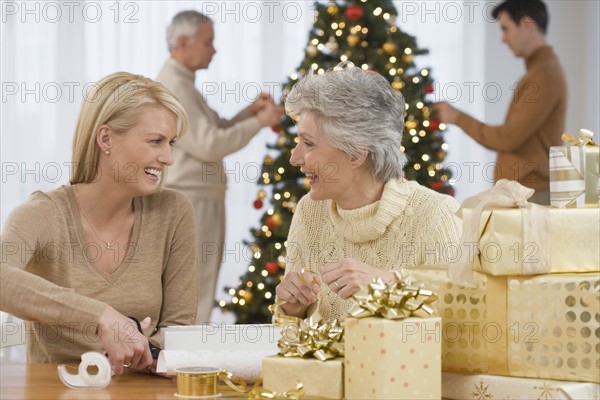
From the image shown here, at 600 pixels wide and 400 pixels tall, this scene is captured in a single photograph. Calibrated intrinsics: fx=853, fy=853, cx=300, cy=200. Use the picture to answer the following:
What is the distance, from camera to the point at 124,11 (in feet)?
18.0

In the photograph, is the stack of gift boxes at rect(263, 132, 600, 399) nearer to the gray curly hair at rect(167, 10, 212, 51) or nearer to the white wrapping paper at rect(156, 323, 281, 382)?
the white wrapping paper at rect(156, 323, 281, 382)

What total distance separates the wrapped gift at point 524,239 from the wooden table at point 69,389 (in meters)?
0.51

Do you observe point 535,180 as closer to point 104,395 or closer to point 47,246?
point 47,246

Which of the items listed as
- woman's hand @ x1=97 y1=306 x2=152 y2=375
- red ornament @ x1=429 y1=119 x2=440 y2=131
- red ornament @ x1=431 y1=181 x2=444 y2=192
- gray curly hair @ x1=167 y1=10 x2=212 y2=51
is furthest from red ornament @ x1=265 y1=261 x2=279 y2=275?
woman's hand @ x1=97 y1=306 x2=152 y2=375

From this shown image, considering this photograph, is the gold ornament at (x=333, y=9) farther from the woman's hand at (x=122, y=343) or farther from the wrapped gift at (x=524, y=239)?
the wrapped gift at (x=524, y=239)

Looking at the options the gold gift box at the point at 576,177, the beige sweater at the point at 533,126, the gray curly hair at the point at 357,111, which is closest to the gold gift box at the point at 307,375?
the gold gift box at the point at 576,177

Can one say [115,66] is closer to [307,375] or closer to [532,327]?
[307,375]

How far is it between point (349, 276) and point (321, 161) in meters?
0.51

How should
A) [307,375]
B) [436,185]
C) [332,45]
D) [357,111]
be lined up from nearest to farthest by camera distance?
[307,375]
[357,111]
[436,185]
[332,45]

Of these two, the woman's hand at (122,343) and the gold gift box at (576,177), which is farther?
the woman's hand at (122,343)

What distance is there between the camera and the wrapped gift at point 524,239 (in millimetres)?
1432

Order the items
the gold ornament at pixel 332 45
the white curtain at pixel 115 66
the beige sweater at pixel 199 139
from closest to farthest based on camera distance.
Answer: the gold ornament at pixel 332 45 < the beige sweater at pixel 199 139 < the white curtain at pixel 115 66

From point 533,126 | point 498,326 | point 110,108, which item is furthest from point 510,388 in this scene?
point 533,126

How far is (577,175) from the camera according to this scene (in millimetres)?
1547
